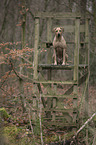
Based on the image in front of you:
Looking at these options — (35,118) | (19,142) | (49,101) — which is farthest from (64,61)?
(19,142)

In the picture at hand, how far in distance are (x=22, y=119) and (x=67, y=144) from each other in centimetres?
236

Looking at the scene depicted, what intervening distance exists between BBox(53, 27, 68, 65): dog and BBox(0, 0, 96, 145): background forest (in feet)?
3.64

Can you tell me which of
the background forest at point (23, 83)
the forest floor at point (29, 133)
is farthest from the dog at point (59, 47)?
the forest floor at point (29, 133)

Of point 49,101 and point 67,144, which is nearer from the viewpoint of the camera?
point 67,144

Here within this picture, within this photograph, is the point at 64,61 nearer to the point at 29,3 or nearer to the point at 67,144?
the point at 67,144

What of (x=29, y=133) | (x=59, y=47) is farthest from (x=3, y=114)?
(x=59, y=47)

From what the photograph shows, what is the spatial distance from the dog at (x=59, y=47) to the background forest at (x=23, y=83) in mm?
1109

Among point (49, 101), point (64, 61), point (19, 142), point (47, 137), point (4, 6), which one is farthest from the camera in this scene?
point (4, 6)

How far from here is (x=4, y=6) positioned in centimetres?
1769

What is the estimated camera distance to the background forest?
18.9 feet

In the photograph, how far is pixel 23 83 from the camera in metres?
7.66

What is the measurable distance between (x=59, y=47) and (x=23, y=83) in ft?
6.37

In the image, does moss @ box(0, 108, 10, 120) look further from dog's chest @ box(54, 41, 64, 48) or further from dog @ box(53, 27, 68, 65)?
dog's chest @ box(54, 41, 64, 48)

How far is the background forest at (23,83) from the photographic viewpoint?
18.9ft
